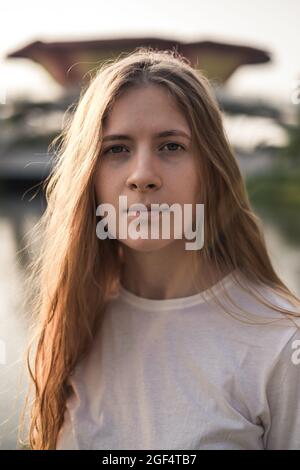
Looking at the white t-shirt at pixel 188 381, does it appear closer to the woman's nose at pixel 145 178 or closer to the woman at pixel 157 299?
the woman at pixel 157 299

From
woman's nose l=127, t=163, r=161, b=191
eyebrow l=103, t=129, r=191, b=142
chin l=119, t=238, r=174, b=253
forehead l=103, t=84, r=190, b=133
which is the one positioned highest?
forehead l=103, t=84, r=190, b=133

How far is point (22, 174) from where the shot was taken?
8734 mm

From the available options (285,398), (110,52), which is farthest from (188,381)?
(110,52)

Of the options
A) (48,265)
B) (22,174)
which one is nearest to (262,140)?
(22,174)

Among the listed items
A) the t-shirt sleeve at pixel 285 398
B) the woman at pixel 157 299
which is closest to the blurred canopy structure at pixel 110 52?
the woman at pixel 157 299

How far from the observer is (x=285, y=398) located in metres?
0.69

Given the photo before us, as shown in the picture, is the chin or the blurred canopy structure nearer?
the chin

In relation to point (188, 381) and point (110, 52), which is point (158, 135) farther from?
point (110, 52)

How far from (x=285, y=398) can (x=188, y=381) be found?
0.37 ft

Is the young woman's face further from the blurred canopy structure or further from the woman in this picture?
the blurred canopy structure

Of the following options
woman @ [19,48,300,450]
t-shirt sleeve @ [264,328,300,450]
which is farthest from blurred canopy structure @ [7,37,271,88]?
t-shirt sleeve @ [264,328,300,450]

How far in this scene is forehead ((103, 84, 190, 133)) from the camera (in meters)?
0.72

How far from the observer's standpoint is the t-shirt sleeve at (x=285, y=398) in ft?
2.25
